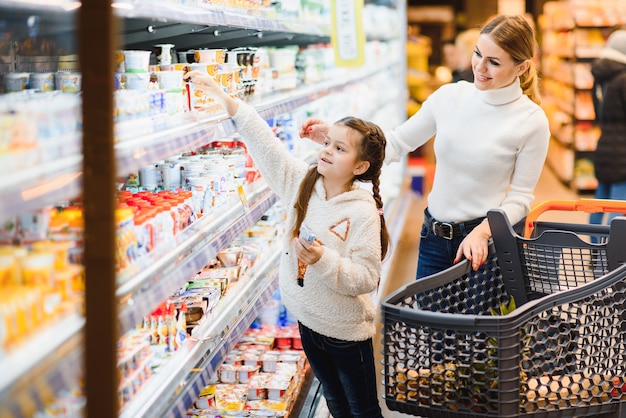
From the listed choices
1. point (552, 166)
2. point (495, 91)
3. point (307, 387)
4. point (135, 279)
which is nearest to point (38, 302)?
point (135, 279)

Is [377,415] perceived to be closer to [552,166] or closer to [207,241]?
[207,241]

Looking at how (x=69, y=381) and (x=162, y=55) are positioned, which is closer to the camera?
(x=69, y=381)

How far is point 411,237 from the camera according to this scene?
7.06 metres

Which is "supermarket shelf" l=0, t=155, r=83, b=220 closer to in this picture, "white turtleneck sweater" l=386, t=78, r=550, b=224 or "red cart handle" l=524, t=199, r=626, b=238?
"white turtleneck sweater" l=386, t=78, r=550, b=224

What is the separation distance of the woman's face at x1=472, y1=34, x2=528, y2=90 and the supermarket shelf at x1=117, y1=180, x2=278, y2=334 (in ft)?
2.98

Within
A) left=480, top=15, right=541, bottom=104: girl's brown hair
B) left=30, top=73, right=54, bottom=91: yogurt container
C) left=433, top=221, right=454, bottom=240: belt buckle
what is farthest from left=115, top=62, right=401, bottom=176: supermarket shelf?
left=480, top=15, right=541, bottom=104: girl's brown hair

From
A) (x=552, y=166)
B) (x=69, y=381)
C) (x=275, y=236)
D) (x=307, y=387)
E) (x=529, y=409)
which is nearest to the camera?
(x=69, y=381)

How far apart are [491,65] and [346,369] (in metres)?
A: 1.03

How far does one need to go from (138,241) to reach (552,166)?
10109 mm

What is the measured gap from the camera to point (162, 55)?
268 cm

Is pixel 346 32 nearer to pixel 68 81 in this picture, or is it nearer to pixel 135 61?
pixel 135 61

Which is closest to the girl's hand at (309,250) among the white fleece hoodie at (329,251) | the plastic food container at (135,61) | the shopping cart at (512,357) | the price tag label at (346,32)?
the white fleece hoodie at (329,251)

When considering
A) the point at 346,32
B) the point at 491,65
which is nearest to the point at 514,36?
the point at 491,65

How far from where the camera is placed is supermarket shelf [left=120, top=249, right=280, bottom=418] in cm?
212
